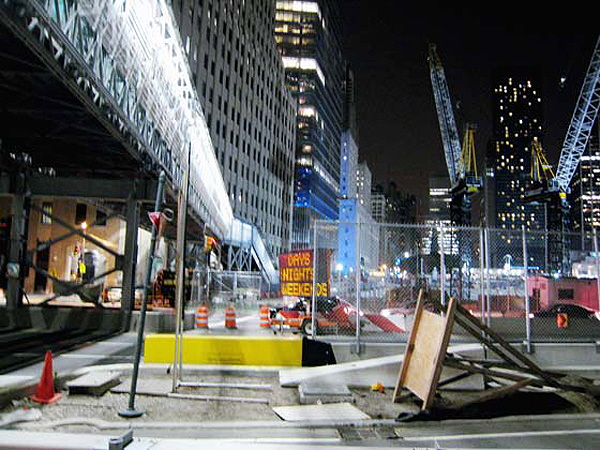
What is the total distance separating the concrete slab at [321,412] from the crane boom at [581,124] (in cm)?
5548

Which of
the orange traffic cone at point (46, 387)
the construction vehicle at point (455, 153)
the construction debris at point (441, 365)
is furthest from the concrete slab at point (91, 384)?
the construction vehicle at point (455, 153)

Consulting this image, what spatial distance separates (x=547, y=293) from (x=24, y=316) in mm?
23207

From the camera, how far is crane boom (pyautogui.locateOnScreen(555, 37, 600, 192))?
171ft

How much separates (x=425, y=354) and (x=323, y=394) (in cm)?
184

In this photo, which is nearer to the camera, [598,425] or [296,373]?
[598,425]

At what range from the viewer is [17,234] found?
15.5 metres

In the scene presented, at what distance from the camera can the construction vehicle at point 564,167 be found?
52406 mm

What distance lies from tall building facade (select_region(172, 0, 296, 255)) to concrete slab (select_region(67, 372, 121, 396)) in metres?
41.2

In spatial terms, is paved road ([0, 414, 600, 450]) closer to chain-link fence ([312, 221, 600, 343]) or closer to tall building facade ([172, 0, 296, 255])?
chain-link fence ([312, 221, 600, 343])

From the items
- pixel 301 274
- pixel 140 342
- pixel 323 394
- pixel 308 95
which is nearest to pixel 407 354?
pixel 323 394

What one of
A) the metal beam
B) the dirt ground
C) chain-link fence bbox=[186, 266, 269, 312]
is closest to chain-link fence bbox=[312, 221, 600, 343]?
the dirt ground

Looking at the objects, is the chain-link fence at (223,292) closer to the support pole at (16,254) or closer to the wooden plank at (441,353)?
the support pole at (16,254)

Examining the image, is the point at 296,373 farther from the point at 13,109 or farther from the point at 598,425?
the point at 13,109

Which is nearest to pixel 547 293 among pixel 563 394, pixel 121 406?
pixel 563 394
